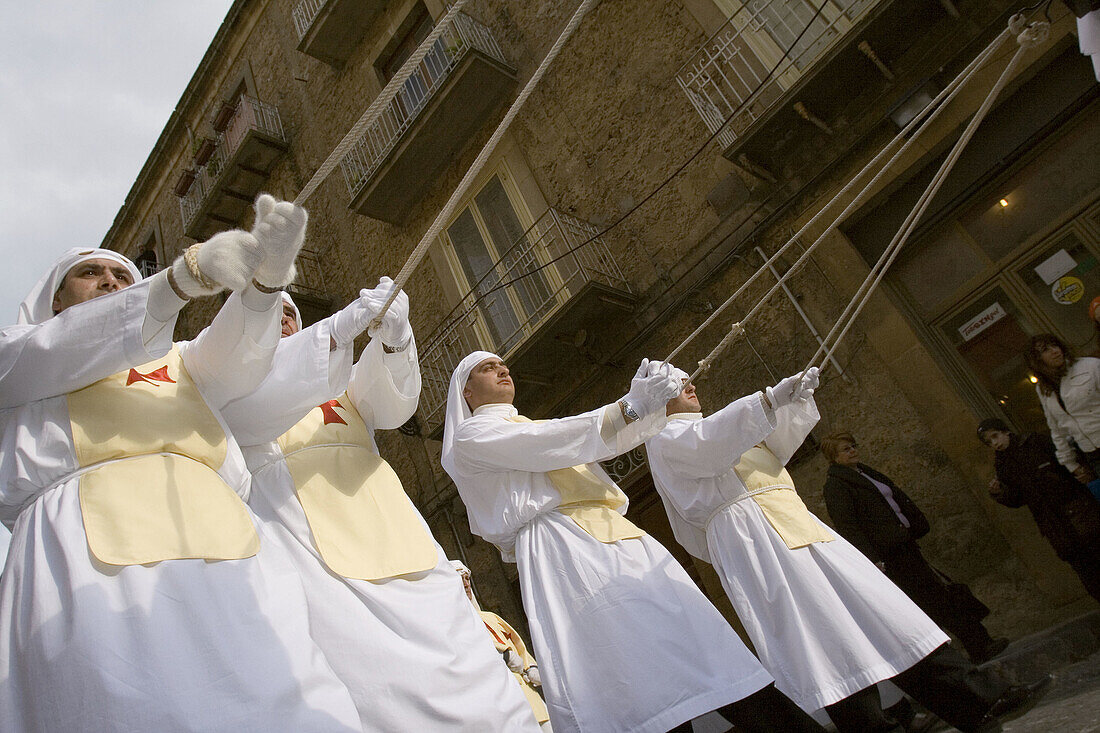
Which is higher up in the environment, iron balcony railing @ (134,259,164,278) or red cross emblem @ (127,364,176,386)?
iron balcony railing @ (134,259,164,278)

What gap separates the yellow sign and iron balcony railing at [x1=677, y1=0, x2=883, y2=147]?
2.42 meters

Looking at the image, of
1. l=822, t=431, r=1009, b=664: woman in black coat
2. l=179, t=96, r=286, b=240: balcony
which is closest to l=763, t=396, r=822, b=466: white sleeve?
l=822, t=431, r=1009, b=664: woman in black coat

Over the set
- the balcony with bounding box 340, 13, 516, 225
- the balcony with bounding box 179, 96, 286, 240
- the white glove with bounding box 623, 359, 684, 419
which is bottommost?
the white glove with bounding box 623, 359, 684, 419

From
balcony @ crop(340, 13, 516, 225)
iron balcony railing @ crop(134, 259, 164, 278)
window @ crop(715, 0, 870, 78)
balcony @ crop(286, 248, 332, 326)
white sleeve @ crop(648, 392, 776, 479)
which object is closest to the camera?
white sleeve @ crop(648, 392, 776, 479)

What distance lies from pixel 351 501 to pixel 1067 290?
5.02 meters

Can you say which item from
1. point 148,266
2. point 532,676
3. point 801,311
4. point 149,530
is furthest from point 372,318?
point 148,266

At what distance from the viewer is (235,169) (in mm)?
11812

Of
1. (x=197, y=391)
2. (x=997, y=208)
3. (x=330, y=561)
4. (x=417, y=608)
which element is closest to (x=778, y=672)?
(x=417, y=608)

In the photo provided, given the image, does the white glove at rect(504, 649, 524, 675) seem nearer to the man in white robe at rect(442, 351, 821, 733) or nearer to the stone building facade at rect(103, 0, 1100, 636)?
the man in white robe at rect(442, 351, 821, 733)

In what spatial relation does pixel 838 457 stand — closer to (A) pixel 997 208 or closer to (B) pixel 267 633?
(A) pixel 997 208

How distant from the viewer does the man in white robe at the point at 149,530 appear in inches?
56.0

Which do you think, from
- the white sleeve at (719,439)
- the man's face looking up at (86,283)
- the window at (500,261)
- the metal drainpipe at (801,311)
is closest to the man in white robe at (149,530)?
the man's face looking up at (86,283)

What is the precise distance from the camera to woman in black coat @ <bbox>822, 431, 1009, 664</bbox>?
13.6 ft

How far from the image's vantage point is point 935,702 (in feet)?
9.10
